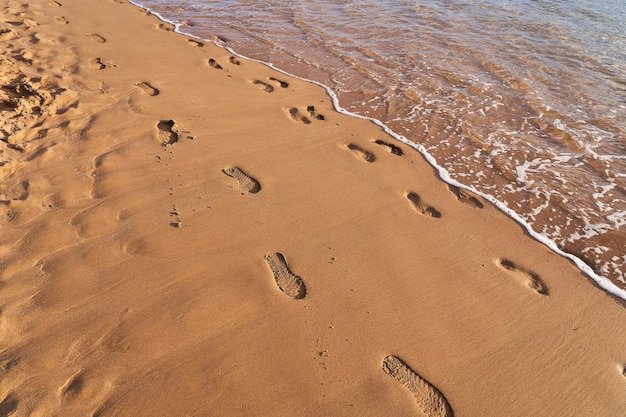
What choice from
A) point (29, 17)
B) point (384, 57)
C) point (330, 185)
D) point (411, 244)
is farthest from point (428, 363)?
point (29, 17)

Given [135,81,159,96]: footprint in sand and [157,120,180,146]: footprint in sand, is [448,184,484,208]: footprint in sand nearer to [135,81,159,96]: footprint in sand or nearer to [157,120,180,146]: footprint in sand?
[157,120,180,146]: footprint in sand

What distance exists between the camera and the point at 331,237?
3.10 metres

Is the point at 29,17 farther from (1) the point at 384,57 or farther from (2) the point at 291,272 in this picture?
(2) the point at 291,272

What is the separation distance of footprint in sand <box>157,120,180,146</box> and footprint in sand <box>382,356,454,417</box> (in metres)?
3.00

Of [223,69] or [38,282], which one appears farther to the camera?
[223,69]

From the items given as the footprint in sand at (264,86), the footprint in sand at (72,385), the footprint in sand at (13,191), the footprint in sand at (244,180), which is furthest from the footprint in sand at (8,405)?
the footprint in sand at (264,86)

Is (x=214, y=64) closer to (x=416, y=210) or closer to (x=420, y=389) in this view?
(x=416, y=210)

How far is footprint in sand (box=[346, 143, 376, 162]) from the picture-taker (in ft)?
13.5

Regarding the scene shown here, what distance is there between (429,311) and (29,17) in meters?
8.44

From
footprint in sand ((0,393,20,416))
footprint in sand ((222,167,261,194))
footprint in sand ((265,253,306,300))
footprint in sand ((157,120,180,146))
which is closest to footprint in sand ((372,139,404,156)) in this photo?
footprint in sand ((222,167,261,194))

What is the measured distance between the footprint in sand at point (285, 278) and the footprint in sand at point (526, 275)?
65.9 inches

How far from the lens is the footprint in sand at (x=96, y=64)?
17.4 feet

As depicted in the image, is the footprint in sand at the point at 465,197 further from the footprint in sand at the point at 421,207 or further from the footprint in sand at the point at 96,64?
the footprint in sand at the point at 96,64

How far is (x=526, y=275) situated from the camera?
306 centimetres
